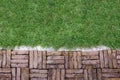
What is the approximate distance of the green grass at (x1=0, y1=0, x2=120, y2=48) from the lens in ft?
14.3

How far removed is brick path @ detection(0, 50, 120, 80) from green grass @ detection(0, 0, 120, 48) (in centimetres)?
12

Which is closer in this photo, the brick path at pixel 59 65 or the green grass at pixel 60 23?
the brick path at pixel 59 65

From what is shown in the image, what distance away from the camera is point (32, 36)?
4375mm

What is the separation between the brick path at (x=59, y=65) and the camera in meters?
4.25

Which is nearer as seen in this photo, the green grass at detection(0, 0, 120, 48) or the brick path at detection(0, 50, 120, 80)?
the brick path at detection(0, 50, 120, 80)

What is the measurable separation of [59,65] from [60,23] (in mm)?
555

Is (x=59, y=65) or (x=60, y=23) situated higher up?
(x=60, y=23)

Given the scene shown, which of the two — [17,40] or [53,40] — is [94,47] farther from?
[17,40]

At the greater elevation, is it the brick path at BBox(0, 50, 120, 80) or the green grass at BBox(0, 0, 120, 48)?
the green grass at BBox(0, 0, 120, 48)

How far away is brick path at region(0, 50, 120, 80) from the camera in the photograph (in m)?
4.25

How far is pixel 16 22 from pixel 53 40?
54 centimetres

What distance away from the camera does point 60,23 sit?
4445 mm

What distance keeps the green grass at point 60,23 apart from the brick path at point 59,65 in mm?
121

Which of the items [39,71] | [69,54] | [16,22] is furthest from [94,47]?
[16,22]
